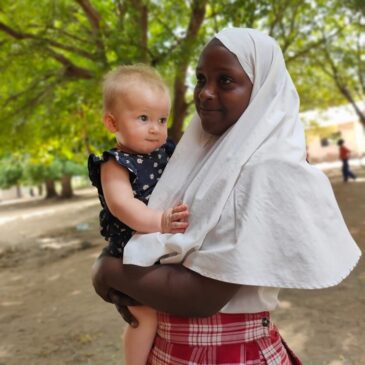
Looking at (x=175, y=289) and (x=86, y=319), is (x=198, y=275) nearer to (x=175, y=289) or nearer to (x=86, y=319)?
(x=175, y=289)

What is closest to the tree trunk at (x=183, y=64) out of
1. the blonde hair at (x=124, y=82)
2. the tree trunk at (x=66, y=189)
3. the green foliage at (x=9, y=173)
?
the blonde hair at (x=124, y=82)

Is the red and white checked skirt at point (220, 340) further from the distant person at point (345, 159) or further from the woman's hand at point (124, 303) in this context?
the distant person at point (345, 159)

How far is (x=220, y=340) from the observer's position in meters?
1.29

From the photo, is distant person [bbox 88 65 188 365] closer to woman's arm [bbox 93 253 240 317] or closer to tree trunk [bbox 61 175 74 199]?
woman's arm [bbox 93 253 240 317]

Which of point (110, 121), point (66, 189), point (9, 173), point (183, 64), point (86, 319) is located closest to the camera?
point (110, 121)

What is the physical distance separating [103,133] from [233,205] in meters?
11.8

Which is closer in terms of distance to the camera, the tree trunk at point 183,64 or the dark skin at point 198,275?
the dark skin at point 198,275

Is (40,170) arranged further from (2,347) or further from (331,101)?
(2,347)

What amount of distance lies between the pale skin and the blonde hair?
2 centimetres

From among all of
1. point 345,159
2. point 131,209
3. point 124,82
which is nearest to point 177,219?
point 131,209

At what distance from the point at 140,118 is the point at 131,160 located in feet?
0.47

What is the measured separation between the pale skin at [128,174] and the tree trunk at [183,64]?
17.5 ft

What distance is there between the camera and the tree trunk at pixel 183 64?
664 cm

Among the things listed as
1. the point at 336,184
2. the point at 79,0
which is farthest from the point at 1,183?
the point at 79,0
